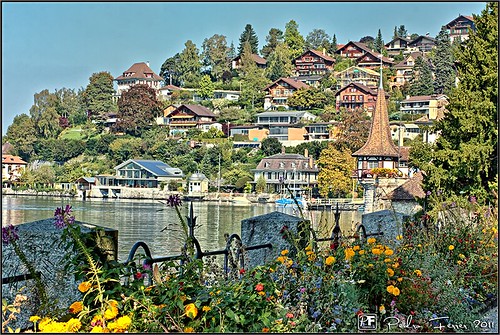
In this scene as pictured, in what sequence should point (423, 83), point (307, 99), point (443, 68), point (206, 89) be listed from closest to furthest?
point (423, 83) → point (307, 99) → point (443, 68) → point (206, 89)

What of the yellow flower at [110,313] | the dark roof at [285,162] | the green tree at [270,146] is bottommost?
the yellow flower at [110,313]

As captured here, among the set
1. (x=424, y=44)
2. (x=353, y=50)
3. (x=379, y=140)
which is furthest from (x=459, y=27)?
(x=379, y=140)

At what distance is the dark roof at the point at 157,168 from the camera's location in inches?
2913

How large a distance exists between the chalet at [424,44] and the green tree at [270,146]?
3561 centimetres

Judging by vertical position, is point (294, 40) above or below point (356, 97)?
above

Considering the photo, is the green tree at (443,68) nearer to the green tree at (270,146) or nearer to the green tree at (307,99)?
the green tree at (307,99)

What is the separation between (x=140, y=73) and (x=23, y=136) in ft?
82.9

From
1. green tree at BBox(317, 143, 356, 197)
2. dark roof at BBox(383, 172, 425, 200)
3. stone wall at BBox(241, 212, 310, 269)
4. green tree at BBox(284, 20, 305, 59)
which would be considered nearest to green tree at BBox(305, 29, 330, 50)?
green tree at BBox(284, 20, 305, 59)

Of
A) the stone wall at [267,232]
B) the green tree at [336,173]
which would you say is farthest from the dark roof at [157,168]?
the stone wall at [267,232]

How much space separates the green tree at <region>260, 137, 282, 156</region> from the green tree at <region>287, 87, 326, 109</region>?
9.59 metres

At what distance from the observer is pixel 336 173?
59.3m

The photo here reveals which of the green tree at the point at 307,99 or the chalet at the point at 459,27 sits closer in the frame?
the green tree at the point at 307,99

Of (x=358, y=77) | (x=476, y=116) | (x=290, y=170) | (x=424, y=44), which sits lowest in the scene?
(x=476, y=116)

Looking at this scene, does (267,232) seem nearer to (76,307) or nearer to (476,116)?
(76,307)
